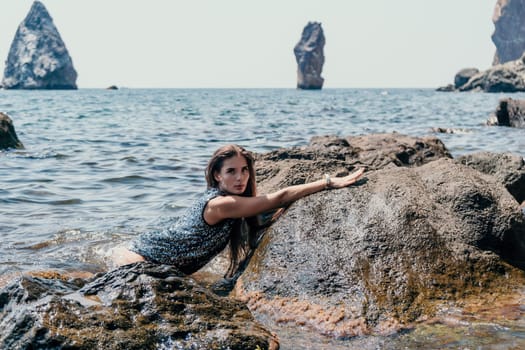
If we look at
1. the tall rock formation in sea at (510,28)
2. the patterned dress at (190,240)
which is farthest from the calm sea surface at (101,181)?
the tall rock formation in sea at (510,28)

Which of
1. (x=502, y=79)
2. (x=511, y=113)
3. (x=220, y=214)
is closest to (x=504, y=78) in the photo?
(x=502, y=79)

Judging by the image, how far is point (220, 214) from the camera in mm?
4930

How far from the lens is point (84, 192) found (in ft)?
35.4

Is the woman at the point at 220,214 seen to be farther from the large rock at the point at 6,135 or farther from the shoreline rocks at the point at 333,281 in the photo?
the large rock at the point at 6,135

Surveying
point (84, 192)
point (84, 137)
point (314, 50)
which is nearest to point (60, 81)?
point (314, 50)

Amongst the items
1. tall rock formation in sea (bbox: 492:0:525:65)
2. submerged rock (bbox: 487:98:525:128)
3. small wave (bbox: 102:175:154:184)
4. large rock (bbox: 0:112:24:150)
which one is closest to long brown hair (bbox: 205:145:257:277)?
small wave (bbox: 102:175:154:184)

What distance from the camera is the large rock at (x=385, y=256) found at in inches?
167

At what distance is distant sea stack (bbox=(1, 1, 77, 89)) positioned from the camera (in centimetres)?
12706

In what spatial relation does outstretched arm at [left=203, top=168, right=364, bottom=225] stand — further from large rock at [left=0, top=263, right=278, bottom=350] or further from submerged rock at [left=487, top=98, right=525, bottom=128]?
submerged rock at [left=487, top=98, right=525, bottom=128]

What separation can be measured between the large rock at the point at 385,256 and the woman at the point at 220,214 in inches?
6.8

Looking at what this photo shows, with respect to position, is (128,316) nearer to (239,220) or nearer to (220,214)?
(220,214)

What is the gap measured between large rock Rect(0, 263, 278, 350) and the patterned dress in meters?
1.16

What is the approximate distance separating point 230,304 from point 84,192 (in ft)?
24.6

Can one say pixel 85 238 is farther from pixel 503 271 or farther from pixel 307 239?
pixel 503 271
